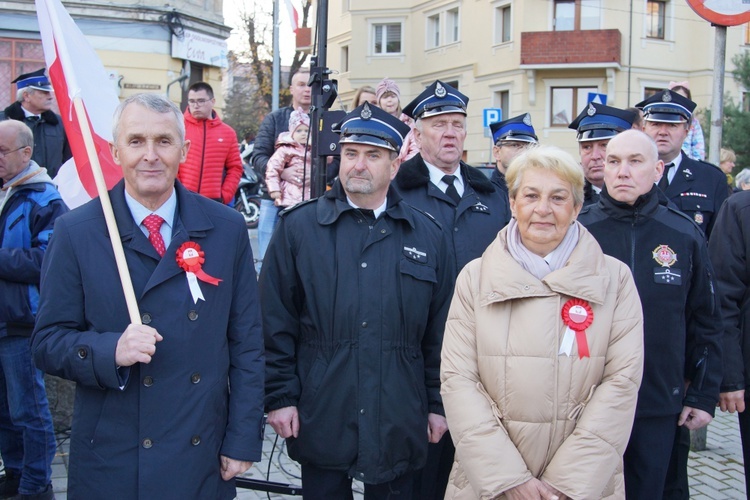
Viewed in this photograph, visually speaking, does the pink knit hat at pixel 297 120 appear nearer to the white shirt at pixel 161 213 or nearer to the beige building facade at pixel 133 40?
the white shirt at pixel 161 213

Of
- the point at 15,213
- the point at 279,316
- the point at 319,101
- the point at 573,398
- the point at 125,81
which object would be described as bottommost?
the point at 573,398

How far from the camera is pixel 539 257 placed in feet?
10.9

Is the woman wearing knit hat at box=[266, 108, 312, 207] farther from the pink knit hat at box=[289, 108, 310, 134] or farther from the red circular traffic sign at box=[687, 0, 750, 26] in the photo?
the red circular traffic sign at box=[687, 0, 750, 26]

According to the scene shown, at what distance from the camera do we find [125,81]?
52.3 feet

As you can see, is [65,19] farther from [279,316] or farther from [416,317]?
[416,317]

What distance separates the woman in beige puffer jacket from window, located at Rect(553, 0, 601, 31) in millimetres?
31525

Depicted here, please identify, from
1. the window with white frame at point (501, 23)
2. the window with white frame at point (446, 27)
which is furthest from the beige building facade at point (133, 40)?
the window with white frame at point (446, 27)

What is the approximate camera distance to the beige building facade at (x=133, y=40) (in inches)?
562

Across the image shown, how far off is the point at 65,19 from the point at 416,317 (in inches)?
85.6

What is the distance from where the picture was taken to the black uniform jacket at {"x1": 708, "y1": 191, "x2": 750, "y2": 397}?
429 centimetres

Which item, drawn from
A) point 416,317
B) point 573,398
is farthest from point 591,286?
point 416,317

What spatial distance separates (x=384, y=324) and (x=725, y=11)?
4532 millimetres

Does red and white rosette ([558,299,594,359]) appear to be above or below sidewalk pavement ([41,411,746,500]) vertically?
above

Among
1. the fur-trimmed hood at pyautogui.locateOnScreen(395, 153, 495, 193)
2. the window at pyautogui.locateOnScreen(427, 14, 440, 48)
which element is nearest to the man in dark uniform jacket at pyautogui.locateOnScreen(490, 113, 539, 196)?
the fur-trimmed hood at pyautogui.locateOnScreen(395, 153, 495, 193)
